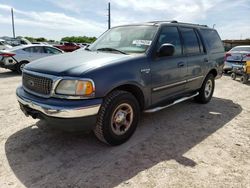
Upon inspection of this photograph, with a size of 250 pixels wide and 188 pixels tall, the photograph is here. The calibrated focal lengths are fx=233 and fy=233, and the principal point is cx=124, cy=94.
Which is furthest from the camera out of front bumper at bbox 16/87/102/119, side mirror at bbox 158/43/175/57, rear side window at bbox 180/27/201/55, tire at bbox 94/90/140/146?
rear side window at bbox 180/27/201/55

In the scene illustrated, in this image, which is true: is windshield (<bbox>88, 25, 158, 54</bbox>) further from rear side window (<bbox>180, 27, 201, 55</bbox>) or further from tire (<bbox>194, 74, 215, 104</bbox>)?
tire (<bbox>194, 74, 215, 104</bbox>)

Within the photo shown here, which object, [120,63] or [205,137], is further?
[205,137]

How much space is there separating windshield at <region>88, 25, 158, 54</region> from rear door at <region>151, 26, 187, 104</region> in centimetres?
21

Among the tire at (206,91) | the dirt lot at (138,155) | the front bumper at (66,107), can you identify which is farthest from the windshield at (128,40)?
the tire at (206,91)

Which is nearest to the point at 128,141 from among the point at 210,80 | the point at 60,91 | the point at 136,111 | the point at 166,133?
the point at 136,111

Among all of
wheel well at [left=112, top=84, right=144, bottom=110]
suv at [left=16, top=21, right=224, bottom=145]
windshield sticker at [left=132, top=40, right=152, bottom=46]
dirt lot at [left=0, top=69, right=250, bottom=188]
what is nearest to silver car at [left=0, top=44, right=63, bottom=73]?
dirt lot at [left=0, top=69, right=250, bottom=188]

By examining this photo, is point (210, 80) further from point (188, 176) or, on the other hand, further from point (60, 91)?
point (60, 91)

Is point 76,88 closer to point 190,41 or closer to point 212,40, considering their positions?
point 190,41

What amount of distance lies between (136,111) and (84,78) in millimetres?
1136

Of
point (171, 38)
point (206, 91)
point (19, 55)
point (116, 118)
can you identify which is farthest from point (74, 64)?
point (19, 55)

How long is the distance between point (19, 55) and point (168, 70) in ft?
27.6

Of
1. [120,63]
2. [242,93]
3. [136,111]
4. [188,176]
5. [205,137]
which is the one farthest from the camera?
[242,93]

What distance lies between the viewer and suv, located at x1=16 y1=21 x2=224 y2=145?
2.96m

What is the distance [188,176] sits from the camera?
2.83 meters
